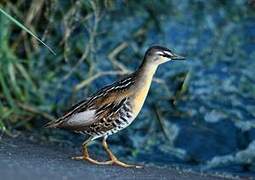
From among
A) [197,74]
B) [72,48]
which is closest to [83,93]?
[72,48]

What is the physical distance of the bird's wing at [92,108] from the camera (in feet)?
24.9

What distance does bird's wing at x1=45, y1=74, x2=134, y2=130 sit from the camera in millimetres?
7594

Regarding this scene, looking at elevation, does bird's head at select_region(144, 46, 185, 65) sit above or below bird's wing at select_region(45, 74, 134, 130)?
above

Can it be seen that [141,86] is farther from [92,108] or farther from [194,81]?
[194,81]

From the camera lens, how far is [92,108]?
7.64 meters

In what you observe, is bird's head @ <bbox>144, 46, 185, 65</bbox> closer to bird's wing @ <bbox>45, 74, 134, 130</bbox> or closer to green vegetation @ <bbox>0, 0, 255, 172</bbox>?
bird's wing @ <bbox>45, 74, 134, 130</bbox>

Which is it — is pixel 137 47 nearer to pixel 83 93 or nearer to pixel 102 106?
pixel 83 93

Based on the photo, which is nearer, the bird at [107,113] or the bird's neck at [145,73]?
the bird at [107,113]

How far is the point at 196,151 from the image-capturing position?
9.00 metres

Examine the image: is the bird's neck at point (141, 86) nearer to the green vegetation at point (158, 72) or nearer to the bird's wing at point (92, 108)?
the bird's wing at point (92, 108)

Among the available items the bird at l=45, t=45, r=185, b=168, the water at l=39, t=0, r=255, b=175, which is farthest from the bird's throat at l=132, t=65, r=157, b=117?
the water at l=39, t=0, r=255, b=175


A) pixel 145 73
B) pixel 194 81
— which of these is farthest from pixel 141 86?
pixel 194 81

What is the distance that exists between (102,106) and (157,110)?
1.96 m

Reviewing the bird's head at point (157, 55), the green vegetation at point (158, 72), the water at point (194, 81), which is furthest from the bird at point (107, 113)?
the green vegetation at point (158, 72)
